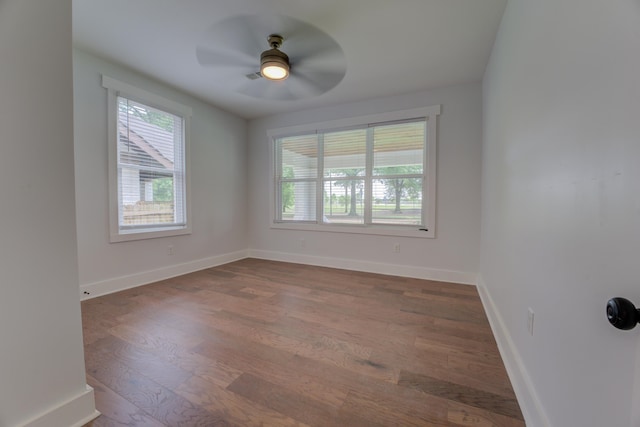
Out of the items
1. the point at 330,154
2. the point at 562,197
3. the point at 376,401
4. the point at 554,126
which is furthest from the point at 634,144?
the point at 330,154

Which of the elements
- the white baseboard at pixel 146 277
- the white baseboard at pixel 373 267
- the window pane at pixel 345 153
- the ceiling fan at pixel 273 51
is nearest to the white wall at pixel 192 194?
the white baseboard at pixel 146 277

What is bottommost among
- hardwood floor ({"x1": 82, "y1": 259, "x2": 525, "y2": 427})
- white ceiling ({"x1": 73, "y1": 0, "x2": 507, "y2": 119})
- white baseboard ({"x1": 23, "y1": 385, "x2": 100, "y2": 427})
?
hardwood floor ({"x1": 82, "y1": 259, "x2": 525, "y2": 427})

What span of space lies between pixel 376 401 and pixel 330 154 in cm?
329

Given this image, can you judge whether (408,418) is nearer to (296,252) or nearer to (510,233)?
(510,233)

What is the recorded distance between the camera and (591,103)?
30.6 inches

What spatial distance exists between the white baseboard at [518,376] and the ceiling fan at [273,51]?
8.15ft

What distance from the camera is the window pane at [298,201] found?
4.17 meters

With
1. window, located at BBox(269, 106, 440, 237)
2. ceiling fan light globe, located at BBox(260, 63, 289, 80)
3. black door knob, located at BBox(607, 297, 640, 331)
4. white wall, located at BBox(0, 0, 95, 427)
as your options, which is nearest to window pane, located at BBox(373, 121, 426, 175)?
window, located at BBox(269, 106, 440, 237)

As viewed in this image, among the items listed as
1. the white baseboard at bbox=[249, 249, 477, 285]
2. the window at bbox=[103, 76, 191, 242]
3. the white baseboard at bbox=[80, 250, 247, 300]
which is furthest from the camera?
the white baseboard at bbox=[249, 249, 477, 285]

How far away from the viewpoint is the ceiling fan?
1.92 meters

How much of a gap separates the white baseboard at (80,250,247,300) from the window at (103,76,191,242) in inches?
18.4

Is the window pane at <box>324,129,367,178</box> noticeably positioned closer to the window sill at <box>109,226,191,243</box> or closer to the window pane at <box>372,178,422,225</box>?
the window pane at <box>372,178,422,225</box>

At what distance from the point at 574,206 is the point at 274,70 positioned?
2.19 metres

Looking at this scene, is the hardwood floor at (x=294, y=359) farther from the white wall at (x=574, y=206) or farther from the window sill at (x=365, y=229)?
the window sill at (x=365, y=229)
